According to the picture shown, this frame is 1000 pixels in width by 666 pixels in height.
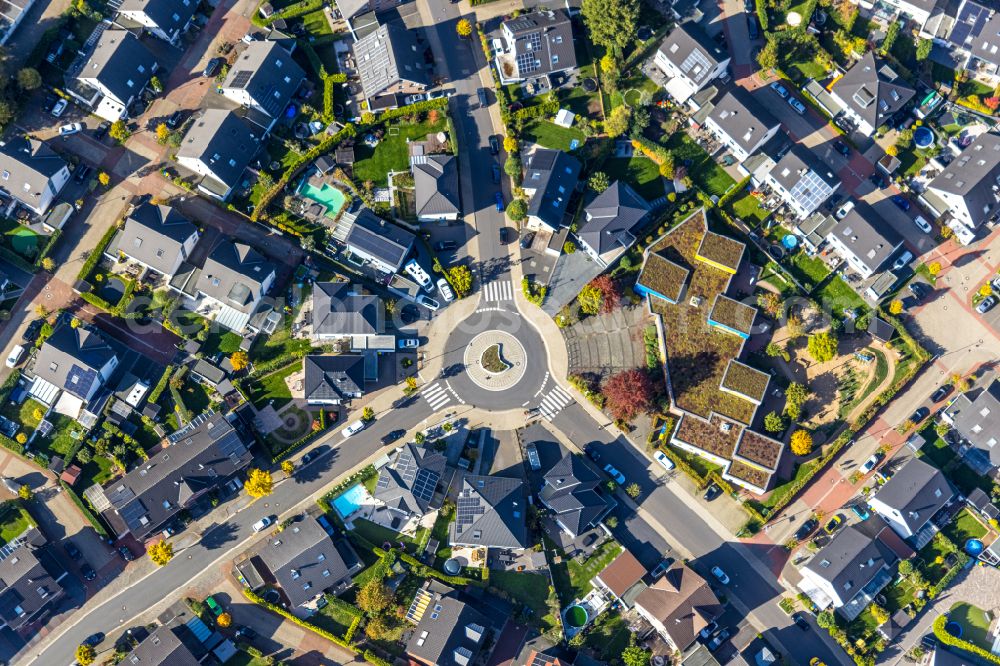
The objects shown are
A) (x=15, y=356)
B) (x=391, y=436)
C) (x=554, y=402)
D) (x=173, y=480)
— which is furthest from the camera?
(x=554, y=402)

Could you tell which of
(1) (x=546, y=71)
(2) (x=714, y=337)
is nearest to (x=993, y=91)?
(2) (x=714, y=337)

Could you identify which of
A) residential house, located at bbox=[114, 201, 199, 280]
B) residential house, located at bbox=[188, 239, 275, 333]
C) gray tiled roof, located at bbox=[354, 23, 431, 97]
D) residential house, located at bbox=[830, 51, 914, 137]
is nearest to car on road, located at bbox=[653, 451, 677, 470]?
residential house, located at bbox=[830, 51, 914, 137]

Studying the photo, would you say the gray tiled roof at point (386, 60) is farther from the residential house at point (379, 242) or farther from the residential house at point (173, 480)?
the residential house at point (173, 480)

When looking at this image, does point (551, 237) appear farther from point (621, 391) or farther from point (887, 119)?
point (887, 119)

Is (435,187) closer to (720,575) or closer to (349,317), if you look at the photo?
(349,317)

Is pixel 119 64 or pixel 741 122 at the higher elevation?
pixel 741 122

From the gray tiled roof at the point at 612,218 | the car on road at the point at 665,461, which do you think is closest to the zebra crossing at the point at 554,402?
→ the car on road at the point at 665,461

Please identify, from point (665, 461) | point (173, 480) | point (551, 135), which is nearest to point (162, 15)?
point (551, 135)
